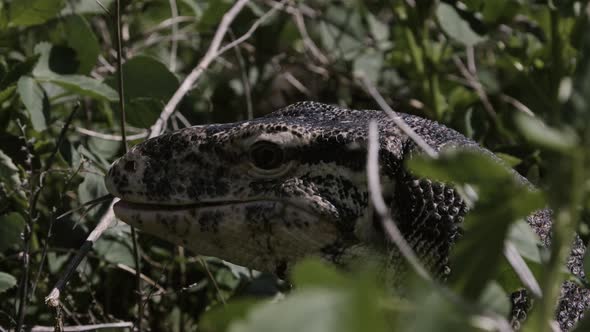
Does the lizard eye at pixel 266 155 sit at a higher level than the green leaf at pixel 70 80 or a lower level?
lower

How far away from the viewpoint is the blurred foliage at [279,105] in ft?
3.41

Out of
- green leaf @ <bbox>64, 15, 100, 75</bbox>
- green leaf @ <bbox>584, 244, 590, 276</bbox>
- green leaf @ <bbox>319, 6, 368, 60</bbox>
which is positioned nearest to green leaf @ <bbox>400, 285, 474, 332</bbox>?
green leaf @ <bbox>584, 244, 590, 276</bbox>

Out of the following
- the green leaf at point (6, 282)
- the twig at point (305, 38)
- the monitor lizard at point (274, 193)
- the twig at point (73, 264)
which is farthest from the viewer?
the twig at point (305, 38)

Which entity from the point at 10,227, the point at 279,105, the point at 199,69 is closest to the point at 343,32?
the point at 199,69

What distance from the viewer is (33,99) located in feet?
9.69

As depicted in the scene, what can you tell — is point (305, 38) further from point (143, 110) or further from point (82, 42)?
point (143, 110)

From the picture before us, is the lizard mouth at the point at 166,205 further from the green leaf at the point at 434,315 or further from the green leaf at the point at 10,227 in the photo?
the green leaf at the point at 434,315

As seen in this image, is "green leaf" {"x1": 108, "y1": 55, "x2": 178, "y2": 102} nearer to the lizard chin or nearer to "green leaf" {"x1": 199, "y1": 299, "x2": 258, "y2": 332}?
the lizard chin

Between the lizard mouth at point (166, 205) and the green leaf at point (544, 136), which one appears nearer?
the green leaf at point (544, 136)

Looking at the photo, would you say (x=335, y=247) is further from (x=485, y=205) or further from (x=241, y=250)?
(x=485, y=205)

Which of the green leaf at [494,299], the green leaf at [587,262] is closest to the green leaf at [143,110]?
the green leaf at [587,262]

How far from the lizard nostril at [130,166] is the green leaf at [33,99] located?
72 centimetres

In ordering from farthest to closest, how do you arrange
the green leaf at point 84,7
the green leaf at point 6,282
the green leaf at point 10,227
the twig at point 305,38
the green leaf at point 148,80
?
the twig at point 305,38 → the green leaf at point 84,7 → the green leaf at point 148,80 → the green leaf at point 10,227 → the green leaf at point 6,282

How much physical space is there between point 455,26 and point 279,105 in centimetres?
167
